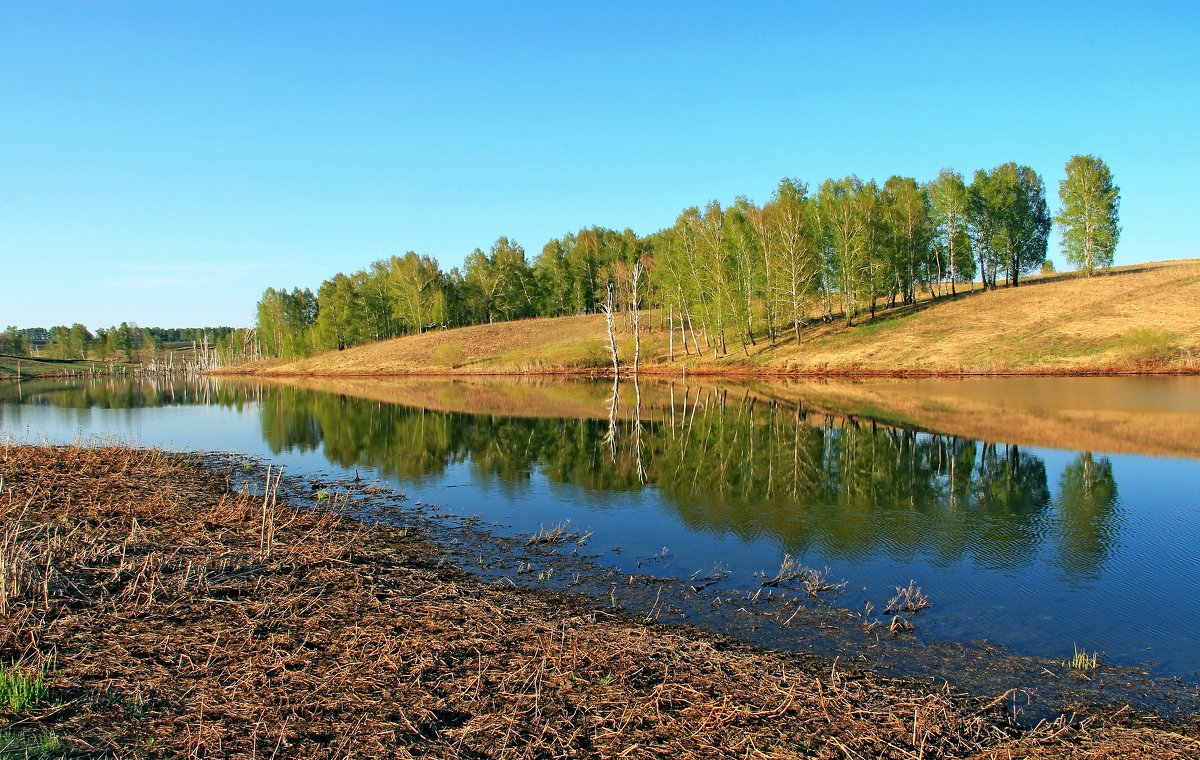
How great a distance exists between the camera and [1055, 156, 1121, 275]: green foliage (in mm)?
68562

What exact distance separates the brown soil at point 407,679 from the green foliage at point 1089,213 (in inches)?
3127

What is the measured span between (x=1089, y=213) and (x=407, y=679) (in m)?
83.4

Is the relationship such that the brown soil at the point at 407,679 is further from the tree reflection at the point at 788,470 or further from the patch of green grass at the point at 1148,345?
the patch of green grass at the point at 1148,345

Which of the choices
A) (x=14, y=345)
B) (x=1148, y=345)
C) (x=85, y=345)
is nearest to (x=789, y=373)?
(x=1148, y=345)

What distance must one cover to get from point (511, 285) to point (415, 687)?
10804 cm

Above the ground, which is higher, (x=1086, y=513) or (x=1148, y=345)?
(x=1148, y=345)

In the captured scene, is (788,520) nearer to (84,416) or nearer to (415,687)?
(415,687)

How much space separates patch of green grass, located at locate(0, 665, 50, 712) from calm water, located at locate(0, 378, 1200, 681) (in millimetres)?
7879

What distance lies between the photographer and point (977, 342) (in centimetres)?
5600

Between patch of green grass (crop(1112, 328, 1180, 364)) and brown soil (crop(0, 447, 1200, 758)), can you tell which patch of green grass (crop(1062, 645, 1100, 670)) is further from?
patch of green grass (crop(1112, 328, 1180, 364))

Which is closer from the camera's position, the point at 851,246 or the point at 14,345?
the point at 851,246

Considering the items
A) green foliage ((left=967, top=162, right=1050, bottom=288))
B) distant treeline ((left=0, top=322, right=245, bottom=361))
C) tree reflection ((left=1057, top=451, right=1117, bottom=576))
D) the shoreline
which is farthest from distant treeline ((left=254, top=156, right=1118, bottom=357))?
distant treeline ((left=0, top=322, right=245, bottom=361))

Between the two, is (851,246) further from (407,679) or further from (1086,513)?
(407,679)

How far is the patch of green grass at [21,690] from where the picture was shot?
589cm
